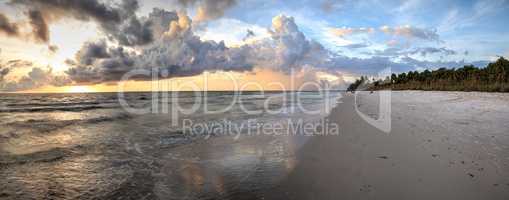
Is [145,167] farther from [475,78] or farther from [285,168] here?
[475,78]

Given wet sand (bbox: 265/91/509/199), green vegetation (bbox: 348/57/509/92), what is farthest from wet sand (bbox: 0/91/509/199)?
green vegetation (bbox: 348/57/509/92)

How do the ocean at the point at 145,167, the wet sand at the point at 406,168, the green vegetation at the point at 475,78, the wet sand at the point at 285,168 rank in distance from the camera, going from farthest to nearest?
the green vegetation at the point at 475,78 < the ocean at the point at 145,167 < the wet sand at the point at 285,168 < the wet sand at the point at 406,168

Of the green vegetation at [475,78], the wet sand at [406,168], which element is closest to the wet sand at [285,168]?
the wet sand at [406,168]

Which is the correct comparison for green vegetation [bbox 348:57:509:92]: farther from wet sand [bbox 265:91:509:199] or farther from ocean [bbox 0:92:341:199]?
ocean [bbox 0:92:341:199]

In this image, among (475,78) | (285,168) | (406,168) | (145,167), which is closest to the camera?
(406,168)

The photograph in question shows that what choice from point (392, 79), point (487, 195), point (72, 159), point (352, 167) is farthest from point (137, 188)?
point (392, 79)

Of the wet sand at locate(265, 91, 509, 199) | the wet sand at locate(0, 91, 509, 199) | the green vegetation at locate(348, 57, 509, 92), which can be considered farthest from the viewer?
the green vegetation at locate(348, 57, 509, 92)

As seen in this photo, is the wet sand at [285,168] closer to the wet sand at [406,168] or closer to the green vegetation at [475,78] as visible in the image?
the wet sand at [406,168]

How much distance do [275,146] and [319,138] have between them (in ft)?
6.38

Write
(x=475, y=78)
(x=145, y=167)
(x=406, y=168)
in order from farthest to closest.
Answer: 1. (x=475, y=78)
2. (x=145, y=167)
3. (x=406, y=168)

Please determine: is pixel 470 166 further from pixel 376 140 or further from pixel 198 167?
pixel 198 167

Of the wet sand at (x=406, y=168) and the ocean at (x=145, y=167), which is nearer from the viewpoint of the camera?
the wet sand at (x=406, y=168)

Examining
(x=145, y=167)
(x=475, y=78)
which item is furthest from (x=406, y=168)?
(x=475, y=78)

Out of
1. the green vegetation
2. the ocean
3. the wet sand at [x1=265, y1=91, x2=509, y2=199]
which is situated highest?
the green vegetation
